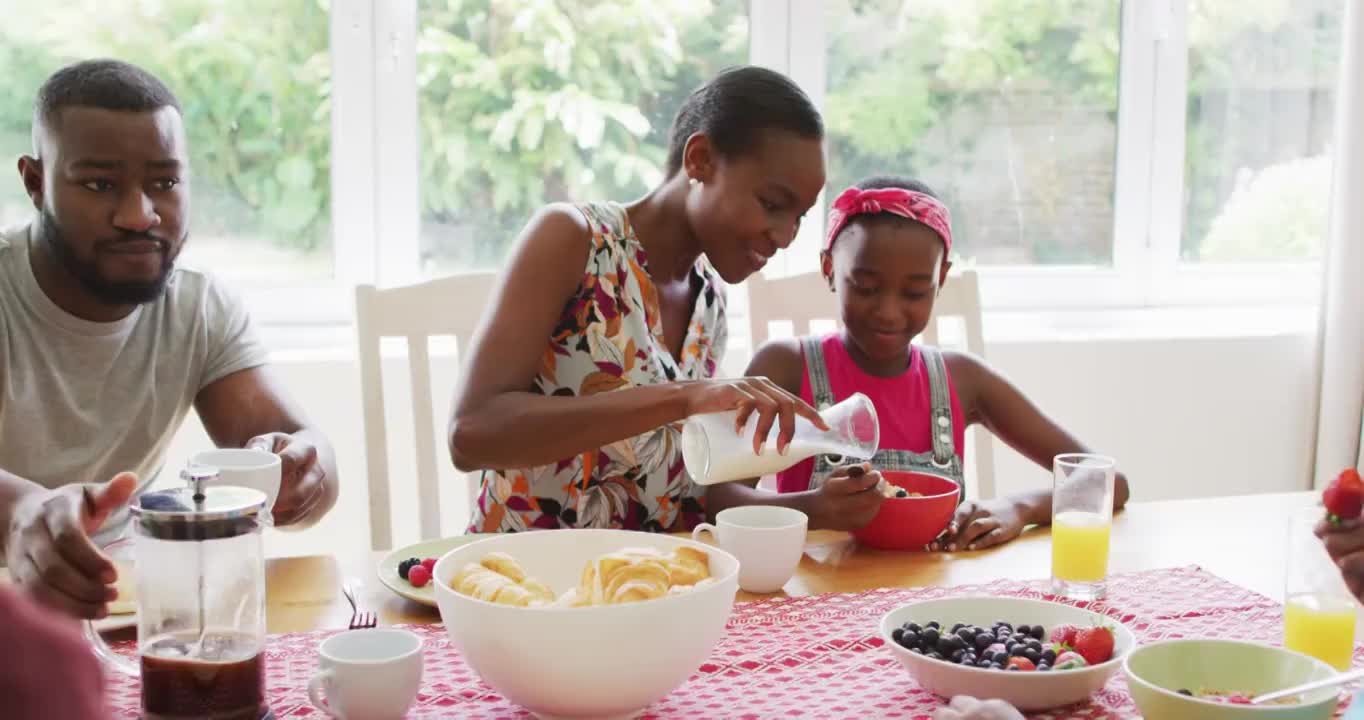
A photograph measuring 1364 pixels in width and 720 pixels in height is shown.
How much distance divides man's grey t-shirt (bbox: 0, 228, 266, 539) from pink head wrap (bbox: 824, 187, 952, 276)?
0.87 metres

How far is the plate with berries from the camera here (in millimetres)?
1202

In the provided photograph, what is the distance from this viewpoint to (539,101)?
2.71 meters

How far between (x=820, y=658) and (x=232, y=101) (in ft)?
6.53

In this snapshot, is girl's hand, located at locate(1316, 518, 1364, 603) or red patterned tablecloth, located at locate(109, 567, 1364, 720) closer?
red patterned tablecloth, located at locate(109, 567, 1364, 720)

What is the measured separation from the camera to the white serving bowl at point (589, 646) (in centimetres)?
87

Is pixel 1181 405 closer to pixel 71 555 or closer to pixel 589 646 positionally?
pixel 589 646

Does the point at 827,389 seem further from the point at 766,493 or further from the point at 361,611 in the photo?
the point at 361,611

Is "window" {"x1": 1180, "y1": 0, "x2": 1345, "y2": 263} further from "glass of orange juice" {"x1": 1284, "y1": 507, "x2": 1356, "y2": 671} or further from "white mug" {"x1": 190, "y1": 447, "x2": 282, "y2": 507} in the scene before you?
"white mug" {"x1": 190, "y1": 447, "x2": 282, "y2": 507}

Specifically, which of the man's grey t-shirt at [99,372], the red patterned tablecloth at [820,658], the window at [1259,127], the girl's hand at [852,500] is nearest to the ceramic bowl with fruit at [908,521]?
the girl's hand at [852,500]

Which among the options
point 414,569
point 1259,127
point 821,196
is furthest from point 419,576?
point 1259,127

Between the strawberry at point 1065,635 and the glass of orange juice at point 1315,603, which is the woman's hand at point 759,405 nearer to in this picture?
the strawberry at point 1065,635

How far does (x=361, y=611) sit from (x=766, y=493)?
1.93 ft

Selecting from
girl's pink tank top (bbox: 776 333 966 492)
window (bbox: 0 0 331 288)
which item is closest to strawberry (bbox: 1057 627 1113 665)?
girl's pink tank top (bbox: 776 333 966 492)

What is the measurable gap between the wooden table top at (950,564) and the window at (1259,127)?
169cm
